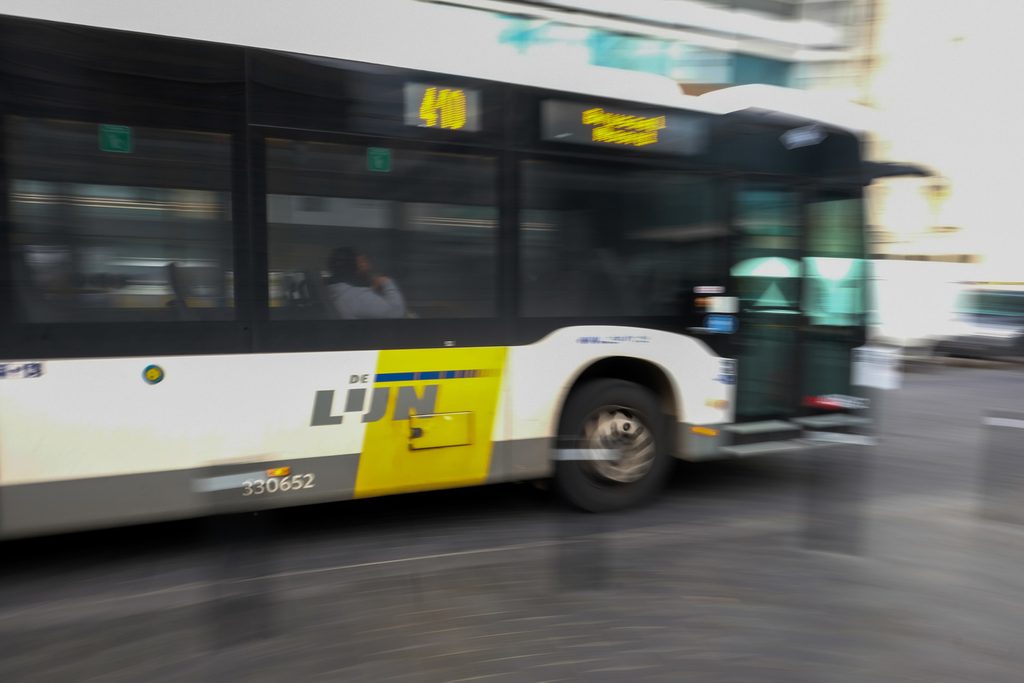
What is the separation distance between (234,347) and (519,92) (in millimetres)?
2476

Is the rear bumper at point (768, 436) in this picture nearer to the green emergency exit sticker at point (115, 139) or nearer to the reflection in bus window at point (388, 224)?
the reflection in bus window at point (388, 224)

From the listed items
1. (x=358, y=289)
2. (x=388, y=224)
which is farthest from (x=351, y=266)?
(x=388, y=224)

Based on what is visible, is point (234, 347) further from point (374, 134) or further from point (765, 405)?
A: point (765, 405)

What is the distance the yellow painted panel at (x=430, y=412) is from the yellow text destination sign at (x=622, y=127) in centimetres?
162

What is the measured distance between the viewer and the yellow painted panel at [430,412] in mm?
4695

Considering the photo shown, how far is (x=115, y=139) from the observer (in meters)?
3.96

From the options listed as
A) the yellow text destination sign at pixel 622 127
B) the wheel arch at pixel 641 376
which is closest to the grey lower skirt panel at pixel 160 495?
the wheel arch at pixel 641 376

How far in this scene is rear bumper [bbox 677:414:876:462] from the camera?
19.1 feet

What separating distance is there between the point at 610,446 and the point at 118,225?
355 centimetres

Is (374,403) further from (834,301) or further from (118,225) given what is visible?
(834,301)

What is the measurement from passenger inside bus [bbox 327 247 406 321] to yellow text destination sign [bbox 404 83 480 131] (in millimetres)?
932

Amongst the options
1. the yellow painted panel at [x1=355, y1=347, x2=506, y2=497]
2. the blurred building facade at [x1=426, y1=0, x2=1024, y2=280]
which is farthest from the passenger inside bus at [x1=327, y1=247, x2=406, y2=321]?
the blurred building facade at [x1=426, y1=0, x2=1024, y2=280]

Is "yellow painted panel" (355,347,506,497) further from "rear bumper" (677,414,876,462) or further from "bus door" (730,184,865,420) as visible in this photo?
"bus door" (730,184,865,420)

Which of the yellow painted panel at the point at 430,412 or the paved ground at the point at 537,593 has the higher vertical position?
the yellow painted panel at the point at 430,412
